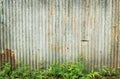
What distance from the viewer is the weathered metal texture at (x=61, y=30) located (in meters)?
7.91

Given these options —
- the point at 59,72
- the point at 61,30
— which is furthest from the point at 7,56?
the point at 61,30

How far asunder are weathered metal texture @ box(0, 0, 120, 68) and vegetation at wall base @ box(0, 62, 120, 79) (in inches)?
7.7

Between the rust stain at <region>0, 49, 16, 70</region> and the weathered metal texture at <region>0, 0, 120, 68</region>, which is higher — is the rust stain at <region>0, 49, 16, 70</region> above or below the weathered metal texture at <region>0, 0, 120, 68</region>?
below

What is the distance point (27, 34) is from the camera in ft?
26.2

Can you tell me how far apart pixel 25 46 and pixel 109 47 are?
235 cm

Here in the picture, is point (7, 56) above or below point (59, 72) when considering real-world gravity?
→ above

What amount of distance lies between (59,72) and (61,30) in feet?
3.82

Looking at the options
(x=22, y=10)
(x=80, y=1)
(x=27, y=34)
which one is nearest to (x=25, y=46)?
(x=27, y=34)

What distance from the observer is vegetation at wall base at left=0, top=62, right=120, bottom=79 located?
7.72 meters

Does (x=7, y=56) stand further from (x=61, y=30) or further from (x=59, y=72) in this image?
(x=61, y=30)

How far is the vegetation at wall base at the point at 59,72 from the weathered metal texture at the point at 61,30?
0.20m

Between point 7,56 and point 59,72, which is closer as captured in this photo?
point 59,72

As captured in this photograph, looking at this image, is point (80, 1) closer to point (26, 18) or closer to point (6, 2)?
point (26, 18)

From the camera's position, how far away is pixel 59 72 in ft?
25.6
